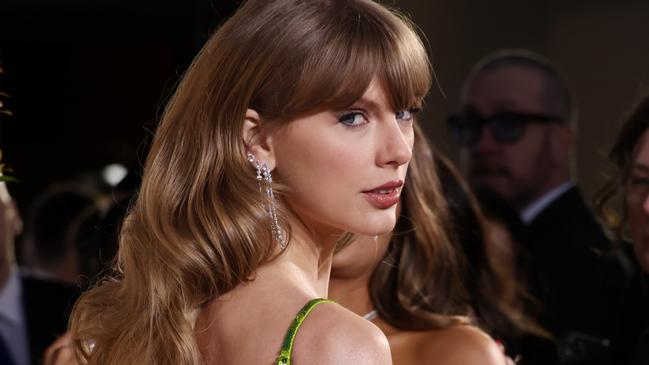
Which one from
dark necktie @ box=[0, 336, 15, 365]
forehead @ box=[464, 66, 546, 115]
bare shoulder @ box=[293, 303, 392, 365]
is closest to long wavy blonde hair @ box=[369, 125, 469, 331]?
bare shoulder @ box=[293, 303, 392, 365]

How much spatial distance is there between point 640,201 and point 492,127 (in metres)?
1.83

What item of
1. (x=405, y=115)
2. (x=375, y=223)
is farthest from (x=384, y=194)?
(x=405, y=115)

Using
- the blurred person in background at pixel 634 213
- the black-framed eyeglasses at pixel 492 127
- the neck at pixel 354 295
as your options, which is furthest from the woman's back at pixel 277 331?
the black-framed eyeglasses at pixel 492 127

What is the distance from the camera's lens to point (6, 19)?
8.43 m

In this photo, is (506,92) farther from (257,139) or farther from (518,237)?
(257,139)

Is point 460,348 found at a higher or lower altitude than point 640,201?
lower

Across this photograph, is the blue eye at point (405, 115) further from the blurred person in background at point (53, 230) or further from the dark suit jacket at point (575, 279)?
the blurred person in background at point (53, 230)

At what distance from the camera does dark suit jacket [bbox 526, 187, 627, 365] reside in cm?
406

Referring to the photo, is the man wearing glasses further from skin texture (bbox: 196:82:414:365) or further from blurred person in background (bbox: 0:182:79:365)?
skin texture (bbox: 196:82:414:365)

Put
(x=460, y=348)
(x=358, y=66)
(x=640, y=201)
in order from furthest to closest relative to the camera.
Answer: (x=640, y=201) < (x=460, y=348) < (x=358, y=66)

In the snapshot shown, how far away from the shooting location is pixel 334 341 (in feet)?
6.18

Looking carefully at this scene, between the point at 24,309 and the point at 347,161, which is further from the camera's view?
the point at 24,309

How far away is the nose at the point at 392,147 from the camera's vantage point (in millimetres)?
2090

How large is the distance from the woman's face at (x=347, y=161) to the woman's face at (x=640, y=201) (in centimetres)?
129
